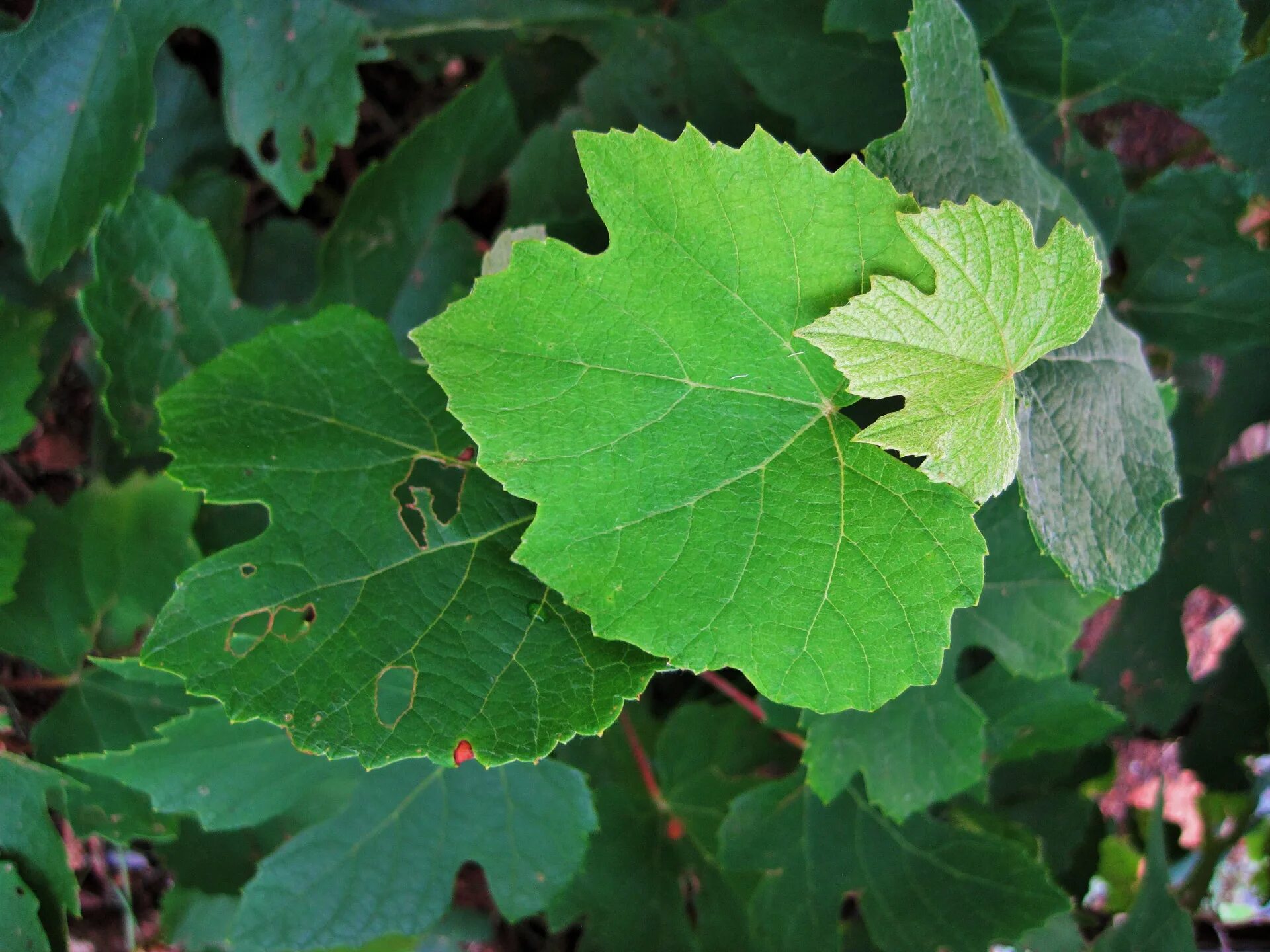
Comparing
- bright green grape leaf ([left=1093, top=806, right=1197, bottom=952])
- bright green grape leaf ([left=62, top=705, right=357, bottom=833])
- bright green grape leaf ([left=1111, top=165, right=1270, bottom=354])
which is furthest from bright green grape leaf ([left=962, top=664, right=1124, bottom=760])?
bright green grape leaf ([left=62, top=705, right=357, bottom=833])

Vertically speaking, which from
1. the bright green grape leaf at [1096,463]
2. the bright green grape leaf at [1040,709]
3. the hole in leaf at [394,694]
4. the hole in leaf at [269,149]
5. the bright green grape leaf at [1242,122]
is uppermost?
the hole in leaf at [269,149]

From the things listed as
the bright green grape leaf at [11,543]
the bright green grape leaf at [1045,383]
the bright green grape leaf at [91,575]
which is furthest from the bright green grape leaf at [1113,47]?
the bright green grape leaf at [11,543]

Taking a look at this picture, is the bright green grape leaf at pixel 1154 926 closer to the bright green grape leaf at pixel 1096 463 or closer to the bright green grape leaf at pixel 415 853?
the bright green grape leaf at pixel 1096 463

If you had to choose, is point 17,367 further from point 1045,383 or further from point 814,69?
point 1045,383

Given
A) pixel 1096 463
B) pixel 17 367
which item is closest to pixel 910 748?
pixel 1096 463

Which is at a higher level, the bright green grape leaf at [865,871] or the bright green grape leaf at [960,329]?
the bright green grape leaf at [960,329]

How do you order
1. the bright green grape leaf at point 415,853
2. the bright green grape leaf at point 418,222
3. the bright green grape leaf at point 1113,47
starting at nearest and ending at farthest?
the bright green grape leaf at point 1113,47
the bright green grape leaf at point 415,853
the bright green grape leaf at point 418,222

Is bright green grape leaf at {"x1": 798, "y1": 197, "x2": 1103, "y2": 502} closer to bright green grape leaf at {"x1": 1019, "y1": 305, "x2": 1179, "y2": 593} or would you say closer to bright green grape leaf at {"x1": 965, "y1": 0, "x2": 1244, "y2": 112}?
bright green grape leaf at {"x1": 1019, "y1": 305, "x2": 1179, "y2": 593}
